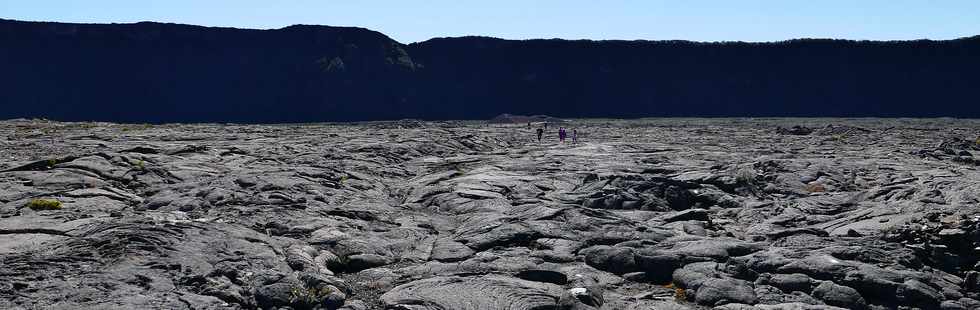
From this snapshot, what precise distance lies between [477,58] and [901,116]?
83.9m

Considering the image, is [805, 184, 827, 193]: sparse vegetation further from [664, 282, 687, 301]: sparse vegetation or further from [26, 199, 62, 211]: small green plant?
[26, 199, 62, 211]: small green plant

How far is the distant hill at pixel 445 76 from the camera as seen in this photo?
472 ft

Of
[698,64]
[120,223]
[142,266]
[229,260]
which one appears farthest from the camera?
[698,64]

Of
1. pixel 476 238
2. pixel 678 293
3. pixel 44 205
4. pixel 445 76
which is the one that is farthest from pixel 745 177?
pixel 445 76

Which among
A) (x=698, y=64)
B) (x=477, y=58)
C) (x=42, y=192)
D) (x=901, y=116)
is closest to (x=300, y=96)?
(x=477, y=58)

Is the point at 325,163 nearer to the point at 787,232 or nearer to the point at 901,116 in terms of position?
the point at 787,232

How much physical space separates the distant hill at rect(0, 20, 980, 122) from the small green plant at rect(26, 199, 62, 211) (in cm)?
12436

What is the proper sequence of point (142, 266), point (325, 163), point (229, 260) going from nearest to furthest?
1. point (142, 266)
2. point (229, 260)
3. point (325, 163)

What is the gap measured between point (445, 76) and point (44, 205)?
137 meters

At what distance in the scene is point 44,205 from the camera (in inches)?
741

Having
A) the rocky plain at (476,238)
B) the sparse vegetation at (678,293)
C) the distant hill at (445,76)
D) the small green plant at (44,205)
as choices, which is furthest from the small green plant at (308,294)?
the distant hill at (445,76)

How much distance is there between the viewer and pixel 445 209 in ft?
74.8

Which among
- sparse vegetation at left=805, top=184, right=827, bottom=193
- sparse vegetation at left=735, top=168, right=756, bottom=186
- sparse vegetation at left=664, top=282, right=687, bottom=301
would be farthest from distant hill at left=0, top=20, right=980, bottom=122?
sparse vegetation at left=664, top=282, right=687, bottom=301

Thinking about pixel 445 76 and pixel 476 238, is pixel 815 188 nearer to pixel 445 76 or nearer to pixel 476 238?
pixel 476 238
